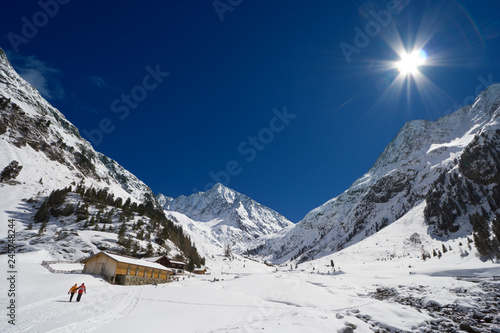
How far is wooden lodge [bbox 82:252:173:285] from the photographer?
35812 millimetres

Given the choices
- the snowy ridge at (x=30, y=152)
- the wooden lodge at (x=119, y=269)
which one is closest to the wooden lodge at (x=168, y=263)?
the wooden lodge at (x=119, y=269)

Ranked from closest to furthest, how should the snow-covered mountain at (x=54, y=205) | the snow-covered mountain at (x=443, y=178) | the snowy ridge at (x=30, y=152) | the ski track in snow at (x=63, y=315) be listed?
the ski track in snow at (x=63, y=315)
the snow-covered mountain at (x=54, y=205)
the snow-covered mountain at (x=443, y=178)
the snowy ridge at (x=30, y=152)

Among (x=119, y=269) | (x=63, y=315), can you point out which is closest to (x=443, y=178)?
(x=119, y=269)

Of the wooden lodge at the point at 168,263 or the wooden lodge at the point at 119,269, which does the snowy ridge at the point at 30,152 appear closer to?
the wooden lodge at the point at 168,263

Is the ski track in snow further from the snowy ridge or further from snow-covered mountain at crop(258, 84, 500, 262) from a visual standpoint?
snow-covered mountain at crop(258, 84, 500, 262)

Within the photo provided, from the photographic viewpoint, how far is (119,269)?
36000 millimetres

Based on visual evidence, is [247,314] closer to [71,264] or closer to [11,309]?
[11,309]

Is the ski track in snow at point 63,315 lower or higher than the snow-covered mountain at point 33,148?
lower

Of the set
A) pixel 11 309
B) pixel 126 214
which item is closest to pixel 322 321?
pixel 11 309

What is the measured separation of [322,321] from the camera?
43.1ft

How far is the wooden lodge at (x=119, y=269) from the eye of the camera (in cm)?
3581

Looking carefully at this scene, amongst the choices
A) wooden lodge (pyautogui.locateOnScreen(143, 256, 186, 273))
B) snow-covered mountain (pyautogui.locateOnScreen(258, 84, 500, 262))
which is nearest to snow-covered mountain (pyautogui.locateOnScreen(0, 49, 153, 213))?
wooden lodge (pyautogui.locateOnScreen(143, 256, 186, 273))

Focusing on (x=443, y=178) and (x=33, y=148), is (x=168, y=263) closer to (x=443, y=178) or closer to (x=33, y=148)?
(x=443, y=178)

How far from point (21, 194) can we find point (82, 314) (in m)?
97.8
